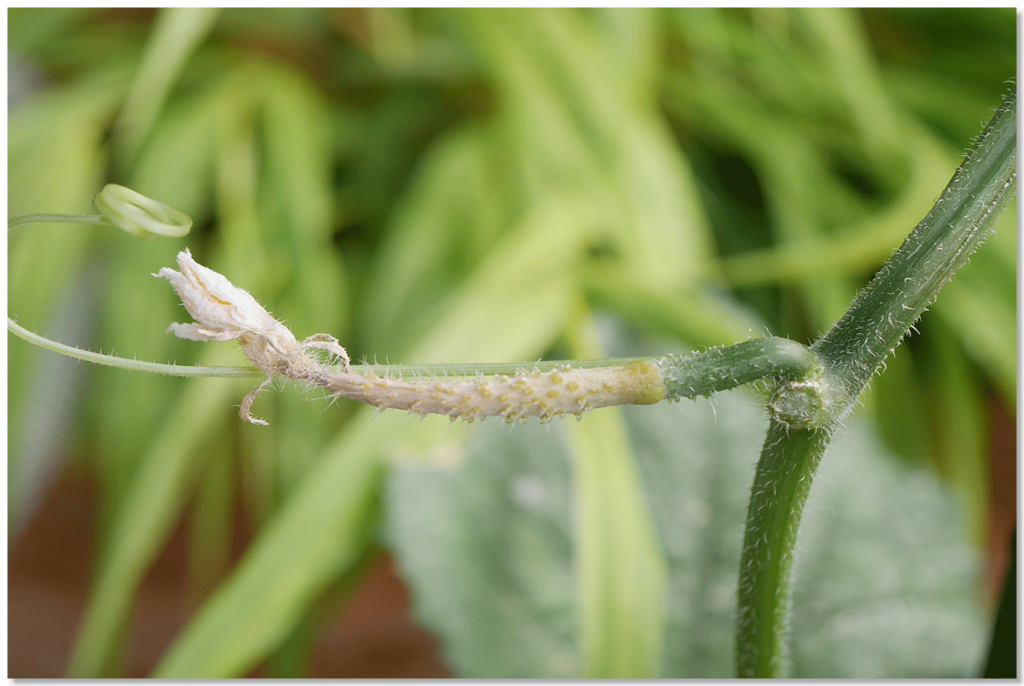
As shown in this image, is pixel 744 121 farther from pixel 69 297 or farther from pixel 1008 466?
pixel 69 297

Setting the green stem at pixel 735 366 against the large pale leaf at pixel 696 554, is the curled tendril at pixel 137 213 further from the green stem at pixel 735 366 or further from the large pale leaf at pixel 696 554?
the large pale leaf at pixel 696 554

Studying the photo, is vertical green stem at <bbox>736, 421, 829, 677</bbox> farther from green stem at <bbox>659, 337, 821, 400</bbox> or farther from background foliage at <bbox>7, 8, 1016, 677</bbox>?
background foliage at <bbox>7, 8, 1016, 677</bbox>

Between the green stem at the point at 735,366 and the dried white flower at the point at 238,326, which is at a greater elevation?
the green stem at the point at 735,366

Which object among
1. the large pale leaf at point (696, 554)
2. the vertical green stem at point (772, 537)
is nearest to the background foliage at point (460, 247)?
the large pale leaf at point (696, 554)

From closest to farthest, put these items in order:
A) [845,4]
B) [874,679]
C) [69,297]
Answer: [874,679] < [845,4] < [69,297]

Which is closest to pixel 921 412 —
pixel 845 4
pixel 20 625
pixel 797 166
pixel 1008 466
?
pixel 1008 466

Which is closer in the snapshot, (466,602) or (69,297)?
(466,602)

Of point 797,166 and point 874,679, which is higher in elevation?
point 797,166
